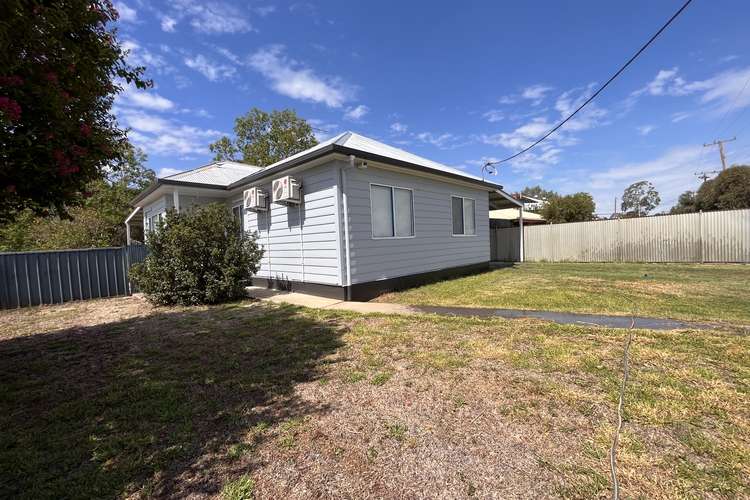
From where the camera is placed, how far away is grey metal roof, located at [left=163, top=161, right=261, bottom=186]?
10.3 metres

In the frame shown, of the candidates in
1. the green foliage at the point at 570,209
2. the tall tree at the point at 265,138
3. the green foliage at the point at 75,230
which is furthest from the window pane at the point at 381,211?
the tall tree at the point at 265,138

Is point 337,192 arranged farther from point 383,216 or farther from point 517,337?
point 517,337

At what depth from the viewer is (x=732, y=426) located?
2188 mm

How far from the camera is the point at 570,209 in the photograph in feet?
77.0

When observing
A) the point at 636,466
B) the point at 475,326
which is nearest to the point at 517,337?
the point at 475,326

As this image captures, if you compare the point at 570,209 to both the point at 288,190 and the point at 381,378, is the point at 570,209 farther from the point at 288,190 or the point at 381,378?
the point at 381,378

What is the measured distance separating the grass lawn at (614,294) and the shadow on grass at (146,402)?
3401 millimetres

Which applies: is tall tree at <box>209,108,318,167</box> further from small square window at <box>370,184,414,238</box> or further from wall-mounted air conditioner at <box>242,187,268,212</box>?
small square window at <box>370,184,414,238</box>

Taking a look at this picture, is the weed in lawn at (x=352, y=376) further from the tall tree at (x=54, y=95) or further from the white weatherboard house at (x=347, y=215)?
the white weatherboard house at (x=347, y=215)

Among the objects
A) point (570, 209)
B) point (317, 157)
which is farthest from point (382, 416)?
point (570, 209)

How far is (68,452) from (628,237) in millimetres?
17851

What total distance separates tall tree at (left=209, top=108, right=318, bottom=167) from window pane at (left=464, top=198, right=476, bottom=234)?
73.5ft

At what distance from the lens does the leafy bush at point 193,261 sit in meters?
7.30

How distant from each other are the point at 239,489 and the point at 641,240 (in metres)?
17.2
